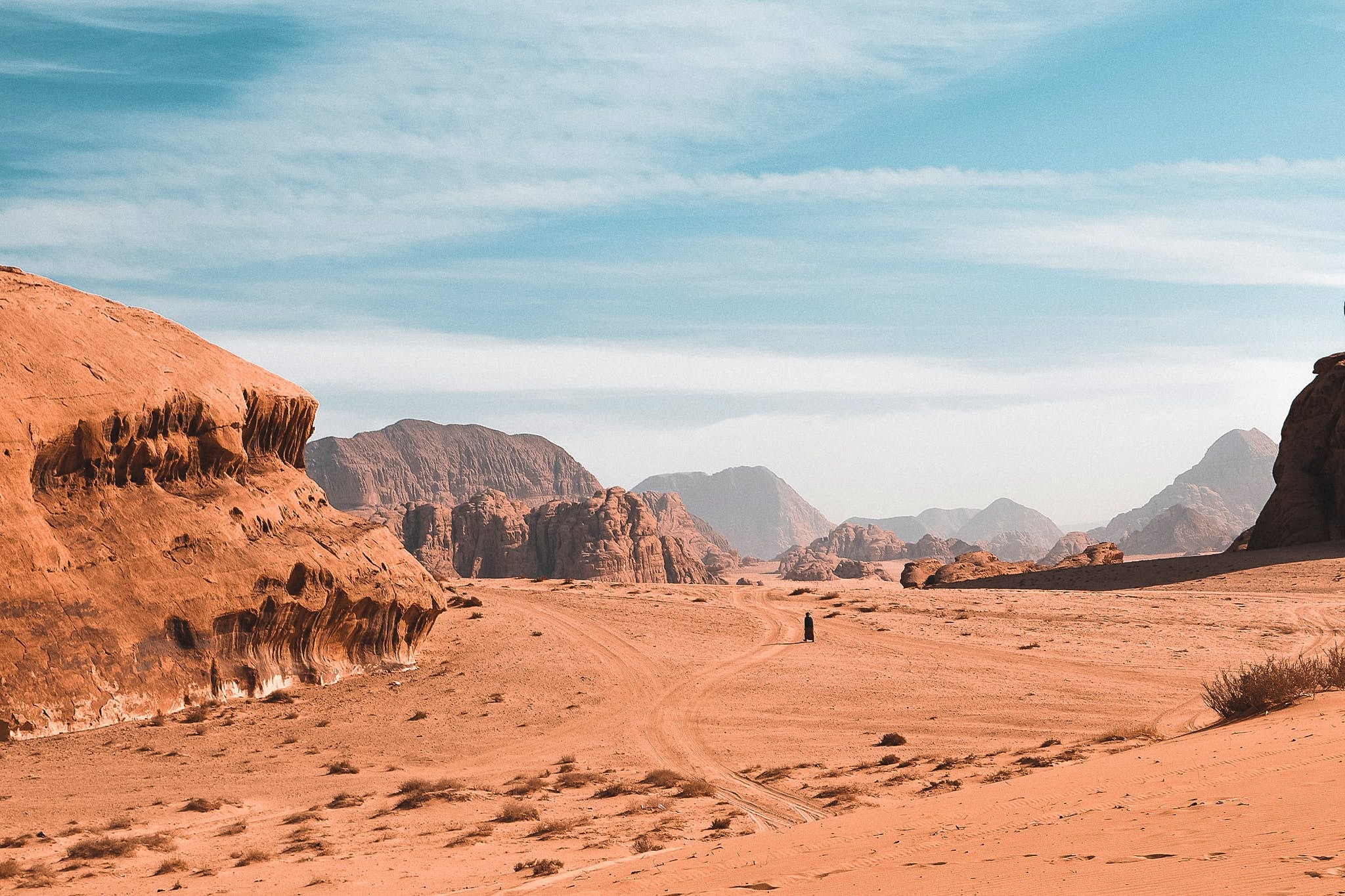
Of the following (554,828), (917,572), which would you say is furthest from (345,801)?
(917,572)

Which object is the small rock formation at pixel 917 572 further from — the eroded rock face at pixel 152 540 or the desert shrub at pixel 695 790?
the desert shrub at pixel 695 790

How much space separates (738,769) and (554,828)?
16.0 ft

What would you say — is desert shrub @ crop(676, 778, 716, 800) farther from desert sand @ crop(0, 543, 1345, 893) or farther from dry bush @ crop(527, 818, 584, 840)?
dry bush @ crop(527, 818, 584, 840)

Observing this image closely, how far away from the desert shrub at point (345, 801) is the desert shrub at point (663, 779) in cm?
471

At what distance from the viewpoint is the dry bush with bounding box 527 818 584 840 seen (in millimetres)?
13359

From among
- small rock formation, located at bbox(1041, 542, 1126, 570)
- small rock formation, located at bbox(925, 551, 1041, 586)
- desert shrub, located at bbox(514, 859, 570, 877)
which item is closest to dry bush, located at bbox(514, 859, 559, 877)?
desert shrub, located at bbox(514, 859, 570, 877)

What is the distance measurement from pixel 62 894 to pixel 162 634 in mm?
11708

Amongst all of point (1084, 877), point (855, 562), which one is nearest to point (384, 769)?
point (1084, 877)

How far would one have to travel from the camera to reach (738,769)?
690 inches

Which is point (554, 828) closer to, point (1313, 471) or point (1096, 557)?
point (1313, 471)

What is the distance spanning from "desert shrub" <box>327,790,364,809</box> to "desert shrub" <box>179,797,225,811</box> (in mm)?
1768

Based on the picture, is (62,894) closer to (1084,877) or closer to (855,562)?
(1084,877)

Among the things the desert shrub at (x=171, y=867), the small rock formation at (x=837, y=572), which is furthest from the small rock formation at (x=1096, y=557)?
the small rock formation at (x=837, y=572)

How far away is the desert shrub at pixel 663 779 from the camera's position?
16.4 meters
